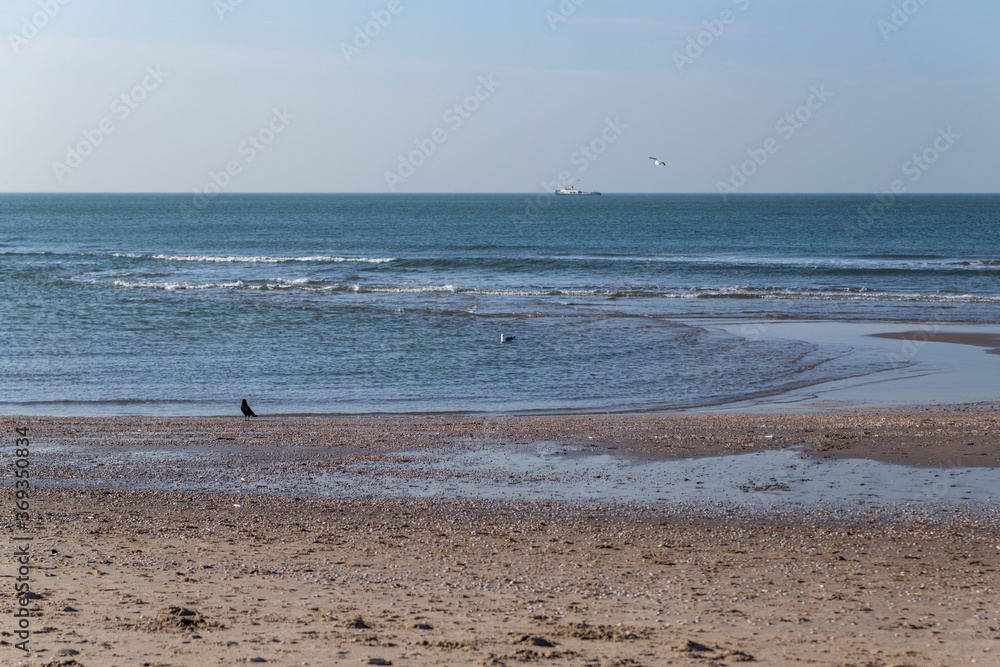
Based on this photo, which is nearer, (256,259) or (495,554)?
(495,554)

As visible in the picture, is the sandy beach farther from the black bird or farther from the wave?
the wave

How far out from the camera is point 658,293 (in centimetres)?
3616

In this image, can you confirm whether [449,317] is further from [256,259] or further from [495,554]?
[256,259]

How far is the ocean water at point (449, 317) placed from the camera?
57.2 feet

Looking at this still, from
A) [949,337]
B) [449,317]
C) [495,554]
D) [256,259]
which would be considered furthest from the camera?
[256,259]

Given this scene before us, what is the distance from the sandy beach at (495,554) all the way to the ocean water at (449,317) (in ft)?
14.3

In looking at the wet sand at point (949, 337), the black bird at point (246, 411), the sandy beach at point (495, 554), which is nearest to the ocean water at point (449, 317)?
the black bird at point (246, 411)

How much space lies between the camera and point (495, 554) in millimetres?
7738

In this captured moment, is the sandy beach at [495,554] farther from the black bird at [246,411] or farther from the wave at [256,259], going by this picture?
the wave at [256,259]

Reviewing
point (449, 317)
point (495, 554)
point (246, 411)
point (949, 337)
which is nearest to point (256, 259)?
point (449, 317)

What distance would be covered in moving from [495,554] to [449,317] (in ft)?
70.6

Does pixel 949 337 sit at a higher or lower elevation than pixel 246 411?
higher

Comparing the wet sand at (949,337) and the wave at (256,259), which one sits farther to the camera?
the wave at (256,259)

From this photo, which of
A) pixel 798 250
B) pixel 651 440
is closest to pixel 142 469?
pixel 651 440
